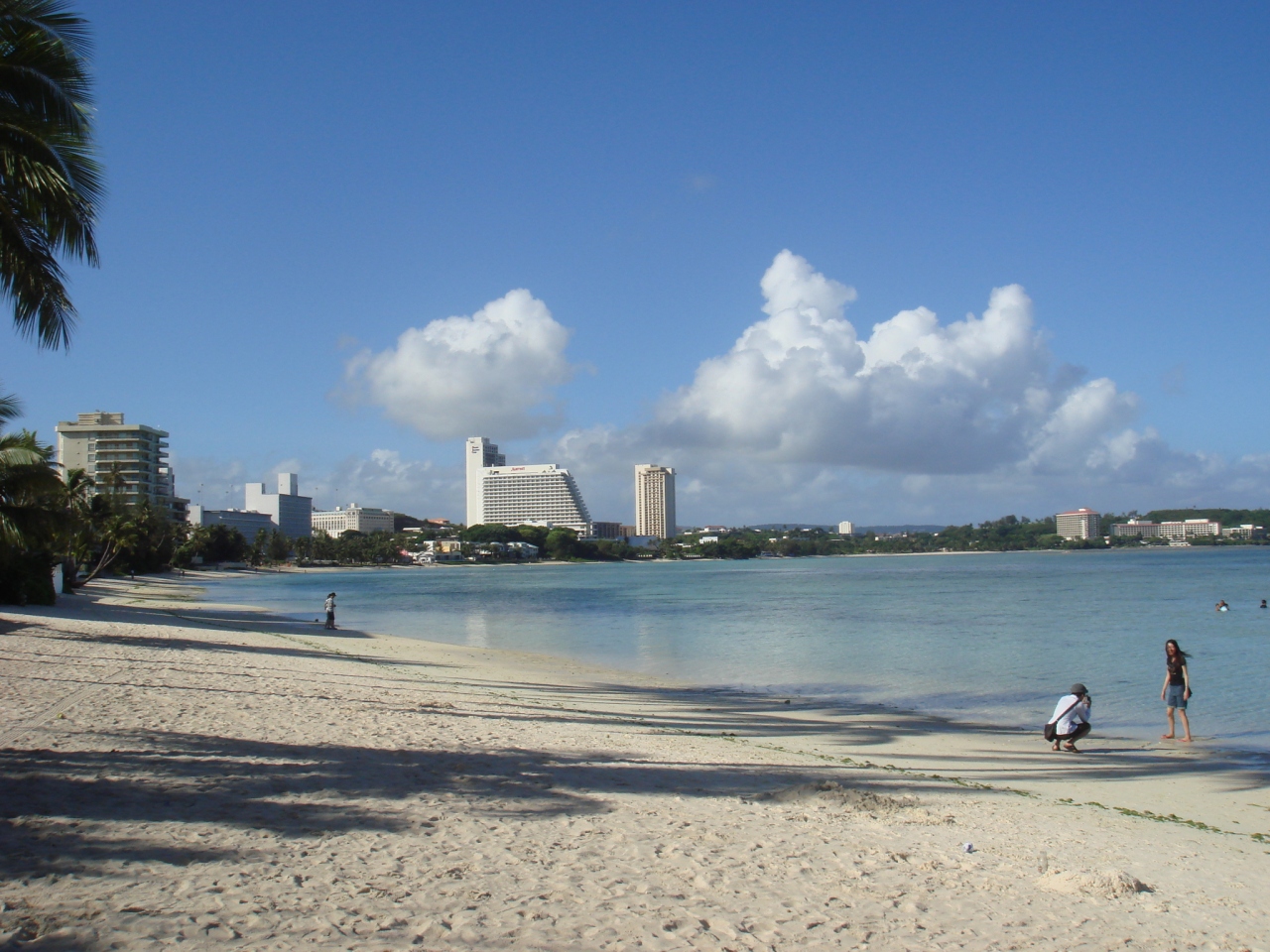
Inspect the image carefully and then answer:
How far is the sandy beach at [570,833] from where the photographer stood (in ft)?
16.2

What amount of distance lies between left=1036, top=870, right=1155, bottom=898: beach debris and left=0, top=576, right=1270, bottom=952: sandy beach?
0.06ft

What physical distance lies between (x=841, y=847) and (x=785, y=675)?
15701 millimetres

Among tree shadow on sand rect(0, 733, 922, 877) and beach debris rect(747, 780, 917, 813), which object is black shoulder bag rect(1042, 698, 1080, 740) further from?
beach debris rect(747, 780, 917, 813)

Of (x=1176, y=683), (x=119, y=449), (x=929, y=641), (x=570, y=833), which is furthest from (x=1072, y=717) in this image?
(x=119, y=449)

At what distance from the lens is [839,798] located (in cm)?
830

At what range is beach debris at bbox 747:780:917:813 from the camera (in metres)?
8.08

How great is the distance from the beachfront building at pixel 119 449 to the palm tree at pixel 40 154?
393 ft

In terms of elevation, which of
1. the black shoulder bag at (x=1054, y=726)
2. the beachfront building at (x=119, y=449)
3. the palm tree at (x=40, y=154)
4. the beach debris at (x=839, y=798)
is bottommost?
the black shoulder bag at (x=1054, y=726)

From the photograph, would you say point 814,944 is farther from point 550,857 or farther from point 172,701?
Answer: point 172,701

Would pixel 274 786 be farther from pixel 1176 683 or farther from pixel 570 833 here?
pixel 1176 683

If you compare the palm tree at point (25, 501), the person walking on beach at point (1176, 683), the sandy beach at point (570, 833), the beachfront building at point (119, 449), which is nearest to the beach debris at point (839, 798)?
the sandy beach at point (570, 833)

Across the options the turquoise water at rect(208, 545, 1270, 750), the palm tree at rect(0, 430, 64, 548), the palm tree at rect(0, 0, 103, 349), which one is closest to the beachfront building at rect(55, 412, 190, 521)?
the turquoise water at rect(208, 545, 1270, 750)

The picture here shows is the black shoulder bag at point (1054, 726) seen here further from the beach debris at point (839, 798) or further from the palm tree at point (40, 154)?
the palm tree at point (40, 154)

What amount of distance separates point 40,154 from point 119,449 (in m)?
129
